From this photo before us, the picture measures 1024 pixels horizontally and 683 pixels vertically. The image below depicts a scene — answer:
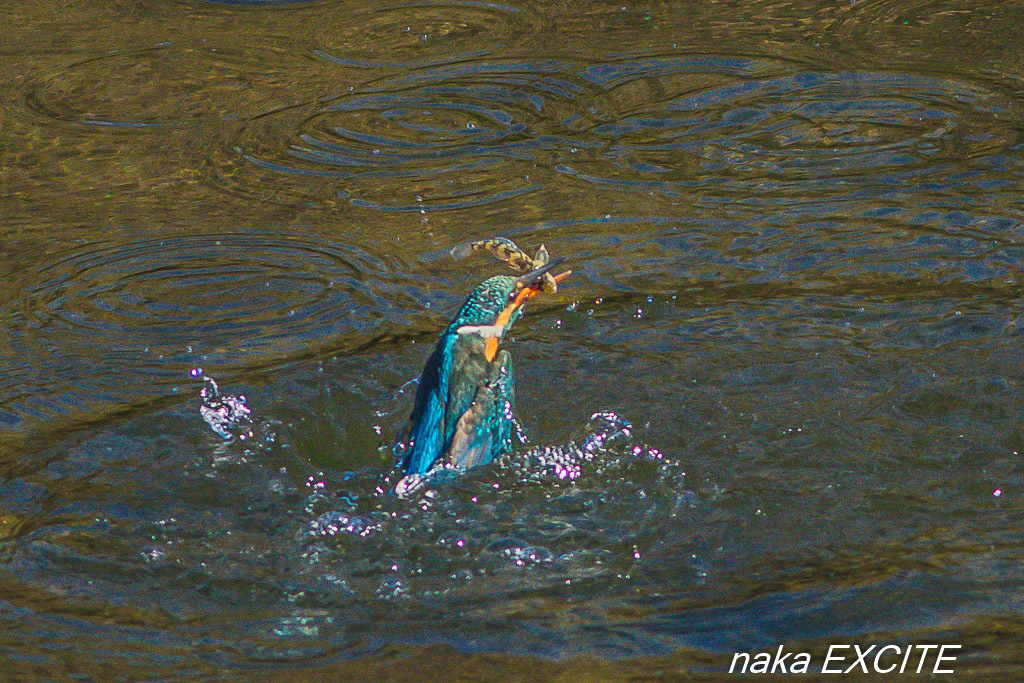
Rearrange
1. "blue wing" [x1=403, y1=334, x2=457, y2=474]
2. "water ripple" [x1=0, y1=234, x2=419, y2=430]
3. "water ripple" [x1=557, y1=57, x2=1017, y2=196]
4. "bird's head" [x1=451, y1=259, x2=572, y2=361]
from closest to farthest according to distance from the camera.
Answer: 1. "blue wing" [x1=403, y1=334, x2=457, y2=474]
2. "bird's head" [x1=451, y1=259, x2=572, y2=361]
3. "water ripple" [x1=0, y1=234, x2=419, y2=430]
4. "water ripple" [x1=557, y1=57, x2=1017, y2=196]

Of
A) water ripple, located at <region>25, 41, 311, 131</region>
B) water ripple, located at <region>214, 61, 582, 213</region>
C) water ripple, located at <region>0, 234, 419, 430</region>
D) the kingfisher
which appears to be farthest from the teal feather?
water ripple, located at <region>25, 41, 311, 131</region>

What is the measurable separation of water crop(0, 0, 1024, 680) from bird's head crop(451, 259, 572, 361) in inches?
16.1

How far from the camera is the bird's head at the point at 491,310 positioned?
3426 mm

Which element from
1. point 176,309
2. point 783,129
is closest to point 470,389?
point 176,309

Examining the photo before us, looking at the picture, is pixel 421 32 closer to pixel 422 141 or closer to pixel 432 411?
pixel 422 141

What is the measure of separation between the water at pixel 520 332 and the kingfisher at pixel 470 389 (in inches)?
4.2

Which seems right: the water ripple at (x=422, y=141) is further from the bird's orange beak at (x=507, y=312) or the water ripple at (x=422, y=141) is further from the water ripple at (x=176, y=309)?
the bird's orange beak at (x=507, y=312)

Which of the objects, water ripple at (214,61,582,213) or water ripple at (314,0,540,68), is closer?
water ripple at (214,61,582,213)

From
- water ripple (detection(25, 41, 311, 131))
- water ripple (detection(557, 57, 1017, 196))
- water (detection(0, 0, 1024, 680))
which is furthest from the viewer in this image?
water ripple (detection(25, 41, 311, 131))

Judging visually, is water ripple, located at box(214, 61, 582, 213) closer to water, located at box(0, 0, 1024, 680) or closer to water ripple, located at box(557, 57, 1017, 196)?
water, located at box(0, 0, 1024, 680)

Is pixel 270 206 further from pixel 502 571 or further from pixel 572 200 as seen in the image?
pixel 502 571

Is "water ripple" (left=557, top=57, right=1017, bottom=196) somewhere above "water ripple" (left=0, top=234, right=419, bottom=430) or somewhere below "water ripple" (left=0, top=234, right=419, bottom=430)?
above

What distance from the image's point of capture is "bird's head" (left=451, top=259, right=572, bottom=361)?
135 inches

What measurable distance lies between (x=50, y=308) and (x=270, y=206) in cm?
104
